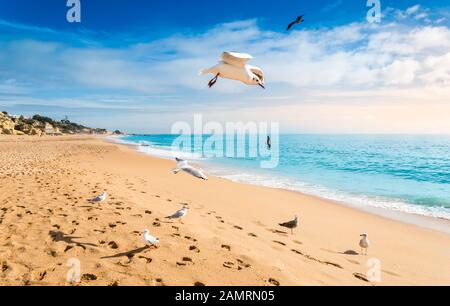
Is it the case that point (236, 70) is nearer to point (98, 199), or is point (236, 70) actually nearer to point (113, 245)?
point (113, 245)

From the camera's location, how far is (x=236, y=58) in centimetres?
388

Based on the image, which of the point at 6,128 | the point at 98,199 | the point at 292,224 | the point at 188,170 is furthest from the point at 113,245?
the point at 6,128

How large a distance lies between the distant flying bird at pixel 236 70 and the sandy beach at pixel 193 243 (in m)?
3.63

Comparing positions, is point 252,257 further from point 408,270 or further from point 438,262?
point 438,262

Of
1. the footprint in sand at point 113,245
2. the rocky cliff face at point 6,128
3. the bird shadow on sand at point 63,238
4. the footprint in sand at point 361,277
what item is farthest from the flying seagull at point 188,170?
the rocky cliff face at point 6,128

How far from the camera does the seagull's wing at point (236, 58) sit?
383cm

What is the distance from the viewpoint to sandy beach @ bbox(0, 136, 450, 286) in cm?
593

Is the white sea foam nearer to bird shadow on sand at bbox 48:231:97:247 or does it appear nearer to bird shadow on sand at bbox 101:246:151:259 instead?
bird shadow on sand at bbox 101:246:151:259

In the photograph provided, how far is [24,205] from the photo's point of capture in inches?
407

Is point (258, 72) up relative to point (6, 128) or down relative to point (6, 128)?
down

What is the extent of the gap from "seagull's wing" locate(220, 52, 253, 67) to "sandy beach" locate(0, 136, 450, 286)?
3799 mm

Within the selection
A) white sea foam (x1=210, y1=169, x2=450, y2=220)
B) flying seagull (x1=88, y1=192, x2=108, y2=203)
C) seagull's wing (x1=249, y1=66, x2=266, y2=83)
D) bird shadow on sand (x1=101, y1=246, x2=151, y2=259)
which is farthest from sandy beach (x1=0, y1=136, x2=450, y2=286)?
seagull's wing (x1=249, y1=66, x2=266, y2=83)

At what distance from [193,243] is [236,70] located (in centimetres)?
474
